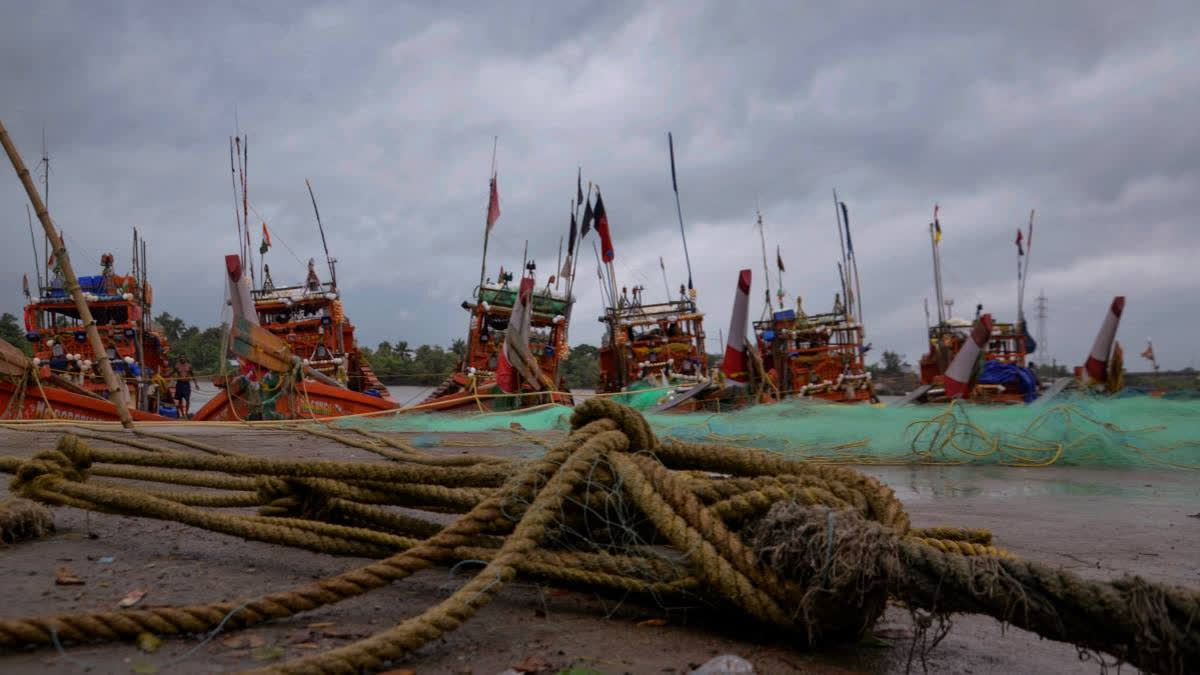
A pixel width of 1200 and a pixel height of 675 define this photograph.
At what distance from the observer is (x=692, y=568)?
1867mm

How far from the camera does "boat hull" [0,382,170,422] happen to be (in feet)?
34.7

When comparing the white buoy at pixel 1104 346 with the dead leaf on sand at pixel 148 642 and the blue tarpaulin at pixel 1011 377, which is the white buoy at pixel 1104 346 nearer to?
the blue tarpaulin at pixel 1011 377

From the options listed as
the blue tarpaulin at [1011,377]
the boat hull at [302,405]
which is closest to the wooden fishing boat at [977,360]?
the blue tarpaulin at [1011,377]

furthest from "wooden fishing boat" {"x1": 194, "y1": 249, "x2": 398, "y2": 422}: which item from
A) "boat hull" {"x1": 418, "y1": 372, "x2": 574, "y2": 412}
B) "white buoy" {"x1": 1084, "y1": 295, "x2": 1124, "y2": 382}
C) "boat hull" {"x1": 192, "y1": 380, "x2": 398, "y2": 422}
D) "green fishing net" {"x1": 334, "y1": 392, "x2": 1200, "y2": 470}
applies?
"white buoy" {"x1": 1084, "y1": 295, "x2": 1124, "y2": 382}

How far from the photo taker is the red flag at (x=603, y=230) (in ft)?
63.1

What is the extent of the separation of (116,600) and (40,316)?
18.8 m

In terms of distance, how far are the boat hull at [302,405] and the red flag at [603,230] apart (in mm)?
8337

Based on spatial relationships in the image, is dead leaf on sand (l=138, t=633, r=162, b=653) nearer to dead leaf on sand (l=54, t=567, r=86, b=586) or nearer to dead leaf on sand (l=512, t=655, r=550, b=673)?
dead leaf on sand (l=54, t=567, r=86, b=586)

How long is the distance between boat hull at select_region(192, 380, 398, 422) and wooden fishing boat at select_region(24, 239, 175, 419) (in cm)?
482

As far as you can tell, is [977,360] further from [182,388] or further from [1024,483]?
[182,388]

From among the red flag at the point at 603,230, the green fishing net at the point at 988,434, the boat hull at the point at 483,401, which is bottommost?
the green fishing net at the point at 988,434

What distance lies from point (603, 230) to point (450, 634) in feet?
59.0

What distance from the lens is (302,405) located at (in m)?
11.3

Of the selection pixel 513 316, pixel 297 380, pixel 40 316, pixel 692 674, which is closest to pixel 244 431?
pixel 297 380
